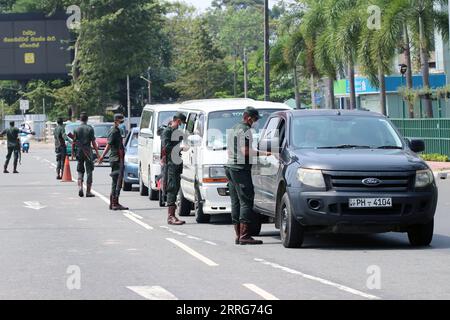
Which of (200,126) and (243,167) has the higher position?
(200,126)

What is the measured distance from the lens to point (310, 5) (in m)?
62.6

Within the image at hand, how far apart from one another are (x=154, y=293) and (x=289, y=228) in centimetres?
431

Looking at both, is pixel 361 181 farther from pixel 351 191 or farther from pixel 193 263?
pixel 193 263

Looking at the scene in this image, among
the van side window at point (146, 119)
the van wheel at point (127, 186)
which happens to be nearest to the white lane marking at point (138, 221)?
the van side window at point (146, 119)

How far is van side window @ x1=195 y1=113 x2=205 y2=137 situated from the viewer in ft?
67.0

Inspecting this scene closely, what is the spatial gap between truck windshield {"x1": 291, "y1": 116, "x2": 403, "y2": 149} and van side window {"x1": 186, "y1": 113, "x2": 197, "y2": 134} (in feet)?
15.4

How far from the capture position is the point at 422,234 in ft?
51.6

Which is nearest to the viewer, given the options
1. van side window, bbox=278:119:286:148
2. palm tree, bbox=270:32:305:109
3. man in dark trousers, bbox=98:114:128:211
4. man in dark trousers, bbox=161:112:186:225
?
van side window, bbox=278:119:286:148

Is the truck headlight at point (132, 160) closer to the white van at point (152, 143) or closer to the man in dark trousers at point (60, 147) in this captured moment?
the white van at point (152, 143)

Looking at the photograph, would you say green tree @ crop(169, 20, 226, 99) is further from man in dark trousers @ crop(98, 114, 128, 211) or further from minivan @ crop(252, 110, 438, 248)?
minivan @ crop(252, 110, 438, 248)

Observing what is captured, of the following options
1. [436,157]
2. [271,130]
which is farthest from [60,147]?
[271,130]

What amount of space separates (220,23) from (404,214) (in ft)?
559

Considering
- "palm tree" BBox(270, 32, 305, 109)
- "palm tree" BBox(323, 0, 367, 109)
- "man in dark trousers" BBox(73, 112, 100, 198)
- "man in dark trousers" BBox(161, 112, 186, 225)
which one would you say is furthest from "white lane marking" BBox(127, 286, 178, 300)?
"palm tree" BBox(270, 32, 305, 109)
